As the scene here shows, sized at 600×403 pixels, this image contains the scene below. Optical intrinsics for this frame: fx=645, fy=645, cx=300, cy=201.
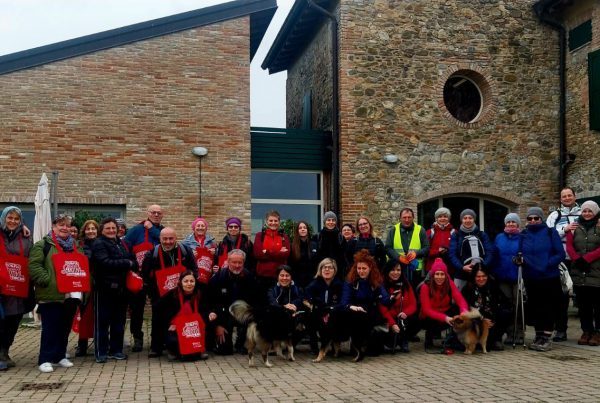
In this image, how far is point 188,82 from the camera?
12891 mm

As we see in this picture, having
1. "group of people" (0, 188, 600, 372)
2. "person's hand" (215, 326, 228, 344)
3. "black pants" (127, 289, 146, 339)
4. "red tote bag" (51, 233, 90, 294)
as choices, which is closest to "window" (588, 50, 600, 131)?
"group of people" (0, 188, 600, 372)

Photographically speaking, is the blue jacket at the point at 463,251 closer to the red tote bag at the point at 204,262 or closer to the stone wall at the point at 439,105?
the red tote bag at the point at 204,262

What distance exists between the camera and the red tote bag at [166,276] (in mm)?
7918

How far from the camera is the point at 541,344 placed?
27.3ft

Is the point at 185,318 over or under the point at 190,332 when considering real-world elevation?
over

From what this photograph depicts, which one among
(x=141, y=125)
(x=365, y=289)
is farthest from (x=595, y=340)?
(x=141, y=125)

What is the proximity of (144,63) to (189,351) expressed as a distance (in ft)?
22.8

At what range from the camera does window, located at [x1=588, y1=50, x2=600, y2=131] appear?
13.2 m

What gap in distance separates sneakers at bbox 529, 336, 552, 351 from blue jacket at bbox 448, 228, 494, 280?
1.13m

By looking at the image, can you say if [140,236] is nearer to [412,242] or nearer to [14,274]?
[14,274]

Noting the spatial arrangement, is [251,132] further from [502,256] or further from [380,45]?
[502,256]

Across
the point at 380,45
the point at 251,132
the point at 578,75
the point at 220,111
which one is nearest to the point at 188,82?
the point at 220,111

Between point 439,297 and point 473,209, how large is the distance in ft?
21.8

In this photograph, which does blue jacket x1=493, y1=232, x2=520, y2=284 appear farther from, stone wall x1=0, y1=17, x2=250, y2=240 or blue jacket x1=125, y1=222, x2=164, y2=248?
stone wall x1=0, y1=17, x2=250, y2=240
